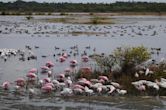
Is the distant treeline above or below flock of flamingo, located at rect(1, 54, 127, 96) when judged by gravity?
below

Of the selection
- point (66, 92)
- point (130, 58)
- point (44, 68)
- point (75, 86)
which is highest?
point (130, 58)

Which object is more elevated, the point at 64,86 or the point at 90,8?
the point at 64,86

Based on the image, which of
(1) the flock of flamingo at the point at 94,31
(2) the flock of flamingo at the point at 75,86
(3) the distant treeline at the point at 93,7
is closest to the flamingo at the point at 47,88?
(2) the flock of flamingo at the point at 75,86

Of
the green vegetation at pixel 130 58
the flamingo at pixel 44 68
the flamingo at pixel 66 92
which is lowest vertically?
the flamingo at pixel 44 68

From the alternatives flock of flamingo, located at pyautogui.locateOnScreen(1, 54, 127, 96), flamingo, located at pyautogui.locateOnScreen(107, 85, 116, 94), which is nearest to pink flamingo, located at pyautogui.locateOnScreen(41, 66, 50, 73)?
flock of flamingo, located at pyautogui.locateOnScreen(1, 54, 127, 96)

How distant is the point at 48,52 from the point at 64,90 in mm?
12231

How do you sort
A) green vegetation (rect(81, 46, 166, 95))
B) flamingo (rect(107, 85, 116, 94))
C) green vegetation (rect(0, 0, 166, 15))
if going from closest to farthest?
1. flamingo (rect(107, 85, 116, 94))
2. green vegetation (rect(81, 46, 166, 95))
3. green vegetation (rect(0, 0, 166, 15))

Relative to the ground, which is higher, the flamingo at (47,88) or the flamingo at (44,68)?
the flamingo at (47,88)

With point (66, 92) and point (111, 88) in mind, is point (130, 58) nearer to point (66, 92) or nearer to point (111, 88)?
point (111, 88)

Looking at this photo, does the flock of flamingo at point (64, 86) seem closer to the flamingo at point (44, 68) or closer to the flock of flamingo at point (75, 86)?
the flock of flamingo at point (75, 86)

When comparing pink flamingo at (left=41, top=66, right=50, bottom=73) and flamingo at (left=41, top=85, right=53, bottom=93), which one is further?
pink flamingo at (left=41, top=66, right=50, bottom=73)

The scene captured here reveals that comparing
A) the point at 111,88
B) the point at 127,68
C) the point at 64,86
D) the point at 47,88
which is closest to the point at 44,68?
the point at 64,86

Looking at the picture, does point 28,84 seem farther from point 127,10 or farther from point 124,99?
point 127,10

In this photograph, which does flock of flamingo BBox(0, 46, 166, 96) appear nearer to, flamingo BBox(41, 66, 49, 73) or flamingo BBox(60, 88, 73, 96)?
flamingo BBox(60, 88, 73, 96)
